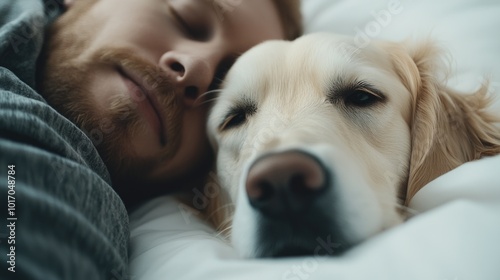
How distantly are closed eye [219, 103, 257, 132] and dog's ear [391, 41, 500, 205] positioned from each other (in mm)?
496

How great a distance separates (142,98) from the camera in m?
1.41

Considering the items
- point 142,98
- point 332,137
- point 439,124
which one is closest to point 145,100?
point 142,98

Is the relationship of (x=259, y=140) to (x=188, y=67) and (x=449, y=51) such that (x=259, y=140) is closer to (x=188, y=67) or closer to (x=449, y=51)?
(x=188, y=67)

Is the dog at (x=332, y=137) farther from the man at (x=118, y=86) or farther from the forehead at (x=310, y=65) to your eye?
the man at (x=118, y=86)

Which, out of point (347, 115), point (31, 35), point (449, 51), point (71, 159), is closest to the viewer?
point (71, 159)

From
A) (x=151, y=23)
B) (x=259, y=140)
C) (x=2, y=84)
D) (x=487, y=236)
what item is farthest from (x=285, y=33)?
(x=487, y=236)

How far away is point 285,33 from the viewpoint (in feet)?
6.69

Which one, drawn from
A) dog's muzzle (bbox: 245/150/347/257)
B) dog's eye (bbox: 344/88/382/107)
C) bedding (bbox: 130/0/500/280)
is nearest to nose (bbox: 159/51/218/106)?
bedding (bbox: 130/0/500/280)

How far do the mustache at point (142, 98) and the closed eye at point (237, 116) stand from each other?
0.54 feet

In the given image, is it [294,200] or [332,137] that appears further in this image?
[332,137]

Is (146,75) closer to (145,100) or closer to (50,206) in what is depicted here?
(145,100)

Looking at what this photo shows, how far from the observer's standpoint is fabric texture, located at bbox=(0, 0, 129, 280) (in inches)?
25.9

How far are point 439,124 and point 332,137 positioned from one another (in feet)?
1.49

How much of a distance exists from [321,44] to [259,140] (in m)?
0.43
